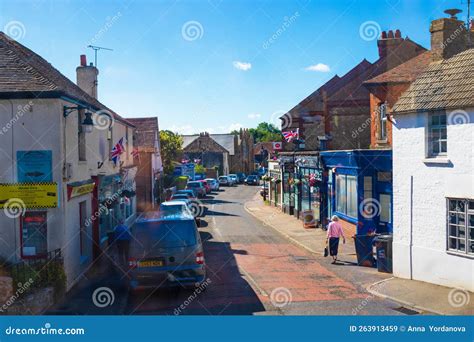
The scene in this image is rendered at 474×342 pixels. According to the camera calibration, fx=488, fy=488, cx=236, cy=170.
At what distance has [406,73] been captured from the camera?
18703 mm

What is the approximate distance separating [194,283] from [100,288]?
9.79 ft

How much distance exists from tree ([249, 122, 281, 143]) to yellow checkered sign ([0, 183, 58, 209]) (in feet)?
386

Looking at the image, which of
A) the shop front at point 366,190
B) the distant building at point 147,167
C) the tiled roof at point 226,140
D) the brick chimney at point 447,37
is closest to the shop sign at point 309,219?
the shop front at point 366,190

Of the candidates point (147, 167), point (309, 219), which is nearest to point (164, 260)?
point (309, 219)

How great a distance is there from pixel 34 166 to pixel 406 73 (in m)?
13.8

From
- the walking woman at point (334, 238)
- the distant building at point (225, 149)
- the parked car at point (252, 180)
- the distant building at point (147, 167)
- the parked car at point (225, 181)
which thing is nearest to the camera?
the walking woman at point (334, 238)

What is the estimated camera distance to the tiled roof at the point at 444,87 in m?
12.0

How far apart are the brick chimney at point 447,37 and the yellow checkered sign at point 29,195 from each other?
11285 millimetres

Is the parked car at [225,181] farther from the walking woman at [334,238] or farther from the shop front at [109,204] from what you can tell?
the walking woman at [334,238]

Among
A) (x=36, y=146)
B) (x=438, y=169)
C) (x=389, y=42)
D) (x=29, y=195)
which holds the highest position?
(x=389, y=42)

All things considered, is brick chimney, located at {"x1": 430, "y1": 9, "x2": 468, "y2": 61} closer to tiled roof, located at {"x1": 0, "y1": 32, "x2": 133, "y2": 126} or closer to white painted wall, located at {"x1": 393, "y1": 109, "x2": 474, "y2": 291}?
white painted wall, located at {"x1": 393, "y1": 109, "x2": 474, "y2": 291}

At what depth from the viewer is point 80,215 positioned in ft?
48.6

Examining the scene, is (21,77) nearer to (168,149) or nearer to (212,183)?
(168,149)

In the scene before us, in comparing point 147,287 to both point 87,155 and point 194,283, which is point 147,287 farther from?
point 87,155
